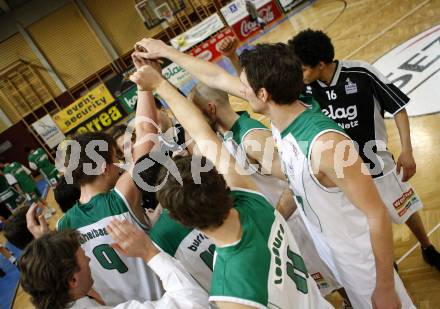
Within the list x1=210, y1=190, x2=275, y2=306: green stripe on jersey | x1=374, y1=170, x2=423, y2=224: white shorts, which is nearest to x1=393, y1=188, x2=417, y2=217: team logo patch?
x1=374, y1=170, x2=423, y2=224: white shorts

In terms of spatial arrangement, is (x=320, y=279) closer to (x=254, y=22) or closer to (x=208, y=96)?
(x=208, y=96)

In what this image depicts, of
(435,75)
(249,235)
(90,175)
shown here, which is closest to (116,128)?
(90,175)

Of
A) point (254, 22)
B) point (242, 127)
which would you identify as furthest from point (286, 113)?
point (254, 22)

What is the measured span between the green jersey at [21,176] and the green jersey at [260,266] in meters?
11.2

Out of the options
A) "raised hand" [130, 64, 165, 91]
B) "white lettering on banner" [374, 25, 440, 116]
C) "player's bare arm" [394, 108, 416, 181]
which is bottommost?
"white lettering on banner" [374, 25, 440, 116]

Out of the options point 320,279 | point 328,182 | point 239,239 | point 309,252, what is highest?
point 239,239

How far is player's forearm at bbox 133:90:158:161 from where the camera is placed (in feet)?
9.29

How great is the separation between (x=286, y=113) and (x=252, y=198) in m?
0.58

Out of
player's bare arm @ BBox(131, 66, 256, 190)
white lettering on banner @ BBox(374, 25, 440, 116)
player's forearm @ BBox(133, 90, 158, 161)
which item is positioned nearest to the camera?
player's bare arm @ BBox(131, 66, 256, 190)

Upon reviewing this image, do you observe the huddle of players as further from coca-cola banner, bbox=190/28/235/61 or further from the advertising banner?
the advertising banner

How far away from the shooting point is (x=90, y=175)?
2.68m

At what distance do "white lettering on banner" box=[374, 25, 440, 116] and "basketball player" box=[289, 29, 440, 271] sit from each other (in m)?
3.20

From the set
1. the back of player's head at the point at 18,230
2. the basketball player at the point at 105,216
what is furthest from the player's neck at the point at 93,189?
the back of player's head at the point at 18,230

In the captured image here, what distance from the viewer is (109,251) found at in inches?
102
